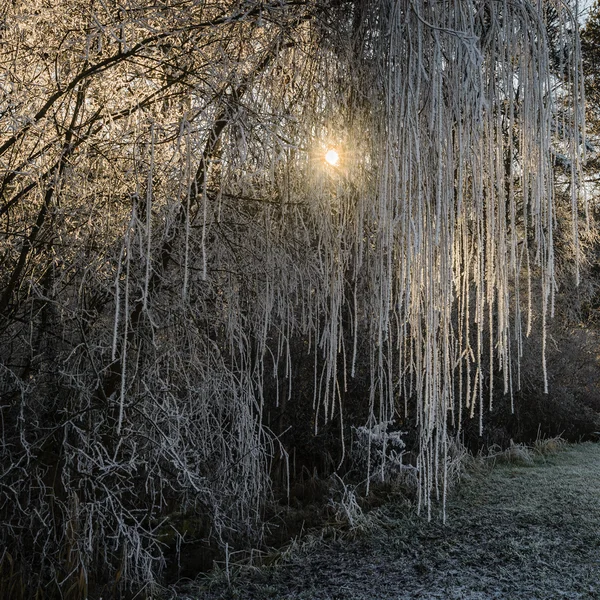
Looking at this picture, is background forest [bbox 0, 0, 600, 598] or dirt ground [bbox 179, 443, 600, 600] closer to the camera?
background forest [bbox 0, 0, 600, 598]

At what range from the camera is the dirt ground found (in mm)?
2781

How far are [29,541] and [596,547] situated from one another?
2845 mm

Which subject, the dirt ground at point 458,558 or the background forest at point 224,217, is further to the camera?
the dirt ground at point 458,558

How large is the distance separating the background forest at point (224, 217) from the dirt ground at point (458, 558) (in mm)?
396

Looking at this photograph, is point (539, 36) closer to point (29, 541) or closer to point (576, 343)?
point (29, 541)

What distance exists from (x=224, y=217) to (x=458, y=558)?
212 cm

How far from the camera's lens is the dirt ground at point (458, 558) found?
278 centimetres

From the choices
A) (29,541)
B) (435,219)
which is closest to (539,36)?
(435,219)

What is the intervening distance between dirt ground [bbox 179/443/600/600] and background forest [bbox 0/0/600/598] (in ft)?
1.30

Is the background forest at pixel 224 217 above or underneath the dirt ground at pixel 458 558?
above

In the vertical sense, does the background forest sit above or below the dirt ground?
above

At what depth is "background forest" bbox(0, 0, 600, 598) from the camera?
4.78ft

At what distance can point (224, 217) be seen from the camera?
2887 mm

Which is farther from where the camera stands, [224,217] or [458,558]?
[458,558]
